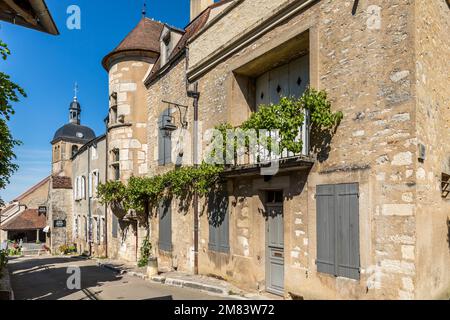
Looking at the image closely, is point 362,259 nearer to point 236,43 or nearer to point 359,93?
point 359,93

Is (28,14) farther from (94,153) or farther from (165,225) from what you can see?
(94,153)

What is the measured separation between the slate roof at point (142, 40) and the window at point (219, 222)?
790 cm

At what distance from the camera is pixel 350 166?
576cm

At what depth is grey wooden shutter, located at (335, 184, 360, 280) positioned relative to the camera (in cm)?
555

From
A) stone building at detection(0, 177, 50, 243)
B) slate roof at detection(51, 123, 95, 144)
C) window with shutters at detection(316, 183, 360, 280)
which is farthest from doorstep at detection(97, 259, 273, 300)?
slate roof at detection(51, 123, 95, 144)

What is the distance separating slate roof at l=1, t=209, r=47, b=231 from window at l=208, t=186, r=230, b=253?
30437 mm

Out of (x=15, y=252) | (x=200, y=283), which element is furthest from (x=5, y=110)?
(x=15, y=252)

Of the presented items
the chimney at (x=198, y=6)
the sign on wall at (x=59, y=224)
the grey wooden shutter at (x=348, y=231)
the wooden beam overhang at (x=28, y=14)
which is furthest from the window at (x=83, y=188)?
the grey wooden shutter at (x=348, y=231)

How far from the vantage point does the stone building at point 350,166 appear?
5148 millimetres

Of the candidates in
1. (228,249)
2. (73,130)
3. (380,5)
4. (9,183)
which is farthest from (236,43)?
(73,130)

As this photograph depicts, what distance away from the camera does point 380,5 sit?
553 centimetres

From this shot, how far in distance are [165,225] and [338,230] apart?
6.83m

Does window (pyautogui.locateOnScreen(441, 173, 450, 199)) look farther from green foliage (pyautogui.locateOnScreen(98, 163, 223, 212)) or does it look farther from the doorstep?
green foliage (pyautogui.locateOnScreen(98, 163, 223, 212))
